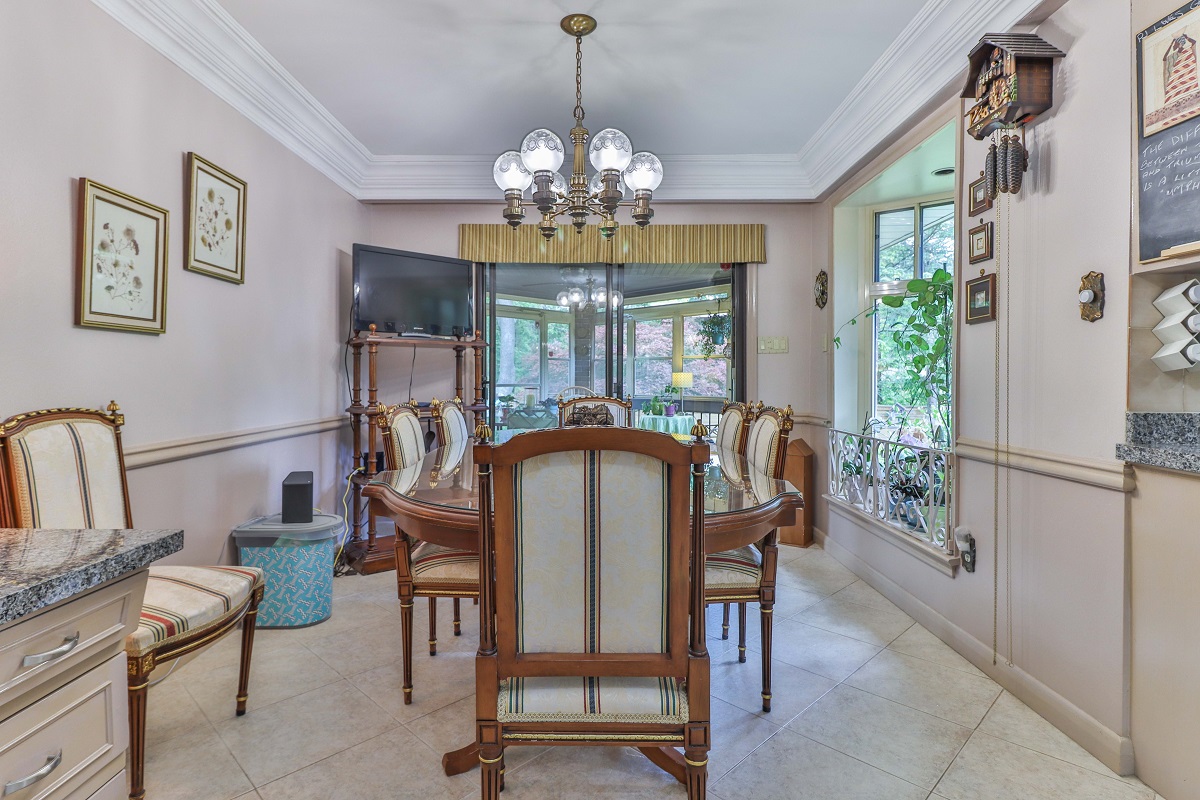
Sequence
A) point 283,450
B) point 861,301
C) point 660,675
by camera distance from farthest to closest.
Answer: point 861,301
point 283,450
point 660,675

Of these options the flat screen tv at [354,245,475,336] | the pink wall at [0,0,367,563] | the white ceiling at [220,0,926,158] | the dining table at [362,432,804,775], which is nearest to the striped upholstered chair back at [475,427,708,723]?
the dining table at [362,432,804,775]

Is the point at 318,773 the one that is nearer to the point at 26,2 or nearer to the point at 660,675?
the point at 660,675

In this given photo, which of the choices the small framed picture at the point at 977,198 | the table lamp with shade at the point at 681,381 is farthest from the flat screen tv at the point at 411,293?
the small framed picture at the point at 977,198

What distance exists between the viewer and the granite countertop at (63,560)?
706 millimetres

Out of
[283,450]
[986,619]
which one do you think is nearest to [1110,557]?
[986,619]

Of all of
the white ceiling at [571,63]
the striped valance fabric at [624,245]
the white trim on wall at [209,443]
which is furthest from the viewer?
the striped valance fabric at [624,245]

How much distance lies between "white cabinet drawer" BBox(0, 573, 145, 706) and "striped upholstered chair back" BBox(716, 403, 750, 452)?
2.23m

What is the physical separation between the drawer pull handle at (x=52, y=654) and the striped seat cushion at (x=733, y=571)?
1529 mm

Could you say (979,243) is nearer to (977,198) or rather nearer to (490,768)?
(977,198)

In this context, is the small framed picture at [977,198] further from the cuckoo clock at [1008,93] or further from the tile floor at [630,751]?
the tile floor at [630,751]

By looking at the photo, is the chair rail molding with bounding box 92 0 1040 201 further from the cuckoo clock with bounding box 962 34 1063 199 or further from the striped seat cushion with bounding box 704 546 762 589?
the striped seat cushion with bounding box 704 546 762 589

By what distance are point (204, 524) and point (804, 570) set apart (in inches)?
120

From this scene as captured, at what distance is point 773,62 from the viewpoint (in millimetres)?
2713

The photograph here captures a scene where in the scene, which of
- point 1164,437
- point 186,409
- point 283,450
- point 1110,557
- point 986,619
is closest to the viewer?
point 1164,437
